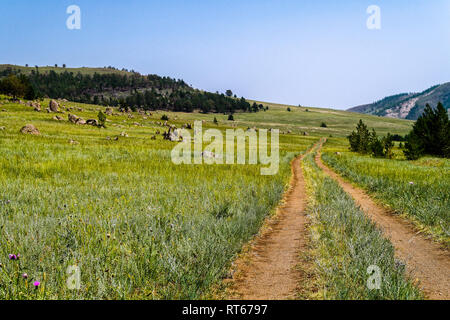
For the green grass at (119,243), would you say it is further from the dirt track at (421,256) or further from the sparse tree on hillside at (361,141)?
the sparse tree on hillside at (361,141)

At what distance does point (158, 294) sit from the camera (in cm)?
354

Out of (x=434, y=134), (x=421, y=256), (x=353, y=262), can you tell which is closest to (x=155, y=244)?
(x=353, y=262)

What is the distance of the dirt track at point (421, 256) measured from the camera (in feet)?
13.2

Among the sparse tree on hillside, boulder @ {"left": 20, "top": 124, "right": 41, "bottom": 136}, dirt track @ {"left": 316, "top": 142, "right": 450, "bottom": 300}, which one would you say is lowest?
dirt track @ {"left": 316, "top": 142, "right": 450, "bottom": 300}

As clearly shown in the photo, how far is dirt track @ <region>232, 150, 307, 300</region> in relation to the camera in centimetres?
381

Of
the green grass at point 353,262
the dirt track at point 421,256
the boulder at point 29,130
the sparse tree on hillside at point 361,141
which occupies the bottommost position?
the dirt track at point 421,256

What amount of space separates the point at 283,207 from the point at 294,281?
578cm

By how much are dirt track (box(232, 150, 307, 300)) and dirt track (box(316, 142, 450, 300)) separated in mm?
1778

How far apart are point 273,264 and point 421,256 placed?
10.5ft

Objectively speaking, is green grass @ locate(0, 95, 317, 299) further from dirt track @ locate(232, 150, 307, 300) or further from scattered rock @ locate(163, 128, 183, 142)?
scattered rock @ locate(163, 128, 183, 142)

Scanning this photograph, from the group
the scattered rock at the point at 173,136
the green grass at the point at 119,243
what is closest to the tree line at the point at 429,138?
the scattered rock at the point at 173,136

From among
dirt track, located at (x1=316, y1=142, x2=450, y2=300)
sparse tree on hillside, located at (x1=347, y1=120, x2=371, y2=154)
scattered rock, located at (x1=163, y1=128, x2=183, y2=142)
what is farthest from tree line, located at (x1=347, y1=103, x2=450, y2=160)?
dirt track, located at (x1=316, y1=142, x2=450, y2=300)

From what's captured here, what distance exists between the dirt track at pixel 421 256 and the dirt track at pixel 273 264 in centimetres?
178

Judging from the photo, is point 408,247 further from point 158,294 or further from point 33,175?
point 33,175
